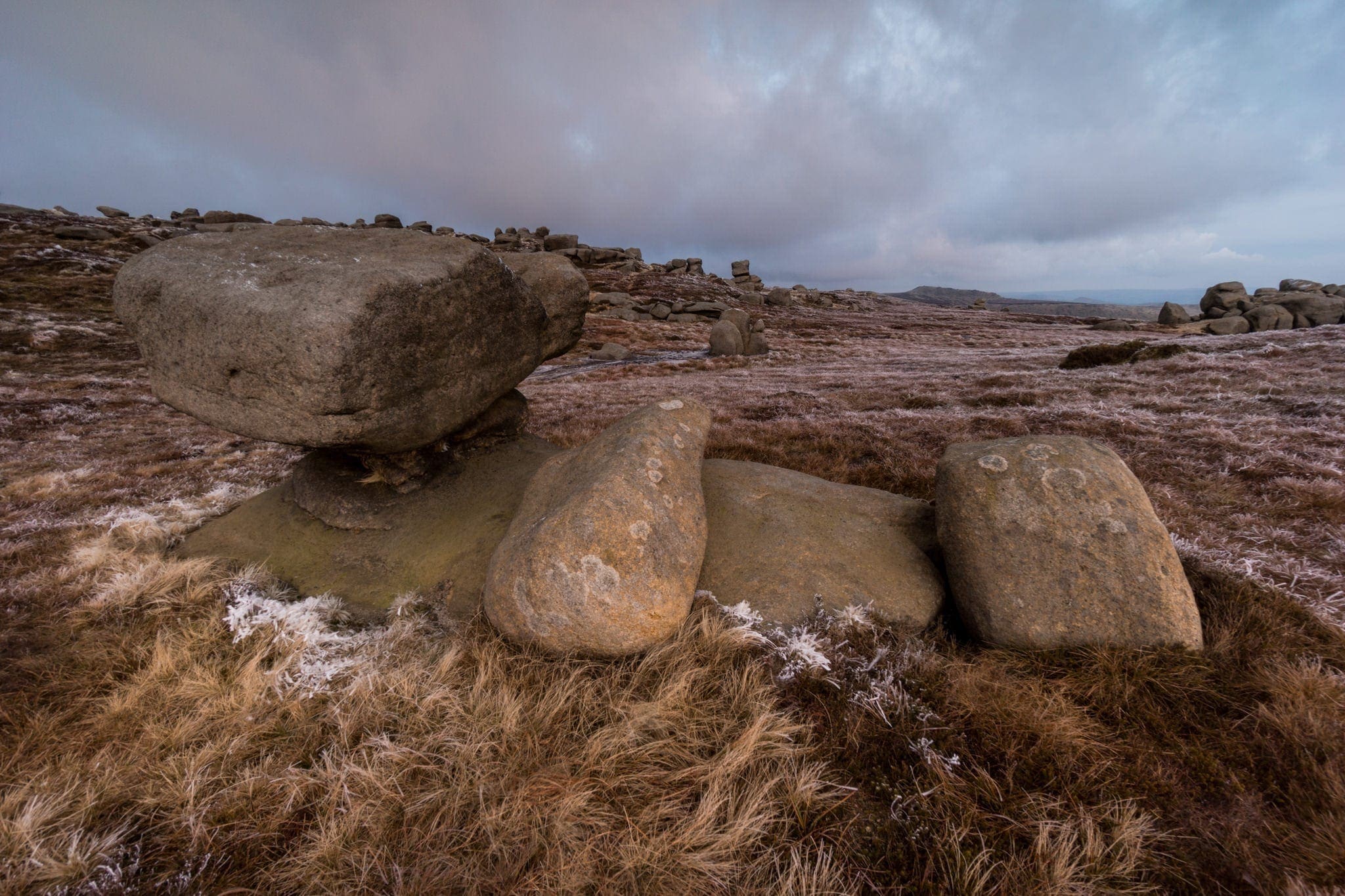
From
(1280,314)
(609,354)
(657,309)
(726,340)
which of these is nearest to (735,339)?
(726,340)

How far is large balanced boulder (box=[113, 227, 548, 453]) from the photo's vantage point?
3.81 meters

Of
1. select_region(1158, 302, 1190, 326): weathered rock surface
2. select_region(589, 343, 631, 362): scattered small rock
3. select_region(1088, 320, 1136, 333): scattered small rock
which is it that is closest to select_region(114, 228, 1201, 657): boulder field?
select_region(589, 343, 631, 362): scattered small rock

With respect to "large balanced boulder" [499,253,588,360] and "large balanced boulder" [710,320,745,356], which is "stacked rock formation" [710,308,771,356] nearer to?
"large balanced boulder" [710,320,745,356]

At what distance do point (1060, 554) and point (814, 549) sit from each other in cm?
172

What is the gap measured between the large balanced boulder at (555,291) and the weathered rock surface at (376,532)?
1.71 m

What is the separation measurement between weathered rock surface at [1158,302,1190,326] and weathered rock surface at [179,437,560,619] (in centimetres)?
7868

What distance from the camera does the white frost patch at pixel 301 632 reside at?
325 cm

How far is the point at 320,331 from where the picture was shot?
3713 millimetres

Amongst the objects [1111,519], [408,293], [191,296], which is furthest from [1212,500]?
[191,296]

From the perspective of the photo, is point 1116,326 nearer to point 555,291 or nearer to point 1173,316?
point 1173,316

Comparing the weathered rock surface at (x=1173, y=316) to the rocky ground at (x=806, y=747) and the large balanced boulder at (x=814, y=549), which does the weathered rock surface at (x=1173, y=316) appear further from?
the large balanced boulder at (x=814, y=549)

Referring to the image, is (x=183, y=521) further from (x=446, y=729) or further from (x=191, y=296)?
(x=446, y=729)

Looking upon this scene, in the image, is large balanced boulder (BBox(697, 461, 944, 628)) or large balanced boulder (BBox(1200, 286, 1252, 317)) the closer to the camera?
large balanced boulder (BBox(697, 461, 944, 628))

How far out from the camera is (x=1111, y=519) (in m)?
3.38
